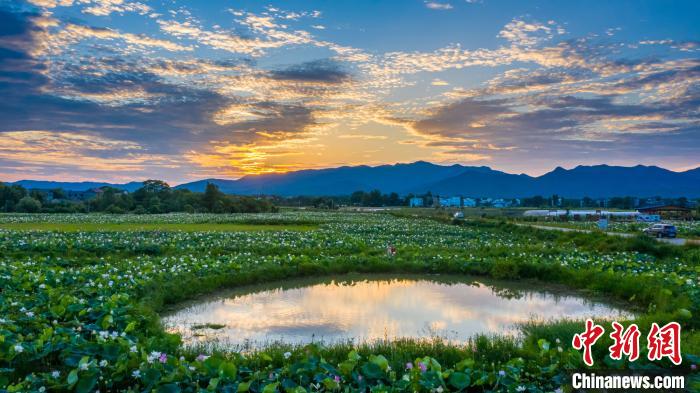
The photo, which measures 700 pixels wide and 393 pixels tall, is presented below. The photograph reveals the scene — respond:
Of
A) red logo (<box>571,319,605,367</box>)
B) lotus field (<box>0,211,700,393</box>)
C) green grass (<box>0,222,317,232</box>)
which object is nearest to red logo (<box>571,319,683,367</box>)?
red logo (<box>571,319,605,367</box>)

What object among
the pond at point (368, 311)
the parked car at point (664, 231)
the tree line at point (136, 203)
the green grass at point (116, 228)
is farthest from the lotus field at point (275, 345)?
the tree line at point (136, 203)

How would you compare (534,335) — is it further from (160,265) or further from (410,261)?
(160,265)

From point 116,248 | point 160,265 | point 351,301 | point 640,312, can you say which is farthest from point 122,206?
point 640,312

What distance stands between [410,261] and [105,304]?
42.5 feet

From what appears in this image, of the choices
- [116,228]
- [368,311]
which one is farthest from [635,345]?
[116,228]

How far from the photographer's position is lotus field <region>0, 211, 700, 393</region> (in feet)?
19.1

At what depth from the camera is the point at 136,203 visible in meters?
89.2

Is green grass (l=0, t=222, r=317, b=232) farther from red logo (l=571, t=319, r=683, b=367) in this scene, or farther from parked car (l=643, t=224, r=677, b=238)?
red logo (l=571, t=319, r=683, b=367)

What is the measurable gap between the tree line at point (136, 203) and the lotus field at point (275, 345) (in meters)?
66.2

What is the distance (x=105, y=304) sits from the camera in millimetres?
9125

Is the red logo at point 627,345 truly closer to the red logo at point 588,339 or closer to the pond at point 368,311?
the red logo at point 588,339

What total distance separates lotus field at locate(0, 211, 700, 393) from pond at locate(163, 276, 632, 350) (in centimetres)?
92

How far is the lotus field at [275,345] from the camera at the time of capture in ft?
19.1

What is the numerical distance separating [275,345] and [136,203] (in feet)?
300
